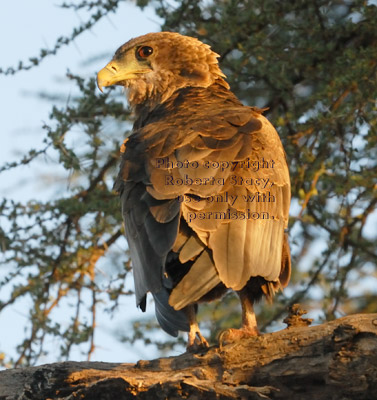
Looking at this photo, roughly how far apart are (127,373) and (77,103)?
2.86m

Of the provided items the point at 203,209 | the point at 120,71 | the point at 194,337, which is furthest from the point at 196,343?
the point at 120,71

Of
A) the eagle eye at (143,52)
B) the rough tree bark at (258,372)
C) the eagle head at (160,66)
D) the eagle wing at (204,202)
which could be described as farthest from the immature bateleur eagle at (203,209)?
the eagle eye at (143,52)

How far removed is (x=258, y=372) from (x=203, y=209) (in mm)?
909

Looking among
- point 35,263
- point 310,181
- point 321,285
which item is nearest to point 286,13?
point 310,181

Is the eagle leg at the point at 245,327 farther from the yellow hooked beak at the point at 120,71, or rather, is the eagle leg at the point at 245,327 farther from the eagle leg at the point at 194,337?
the yellow hooked beak at the point at 120,71

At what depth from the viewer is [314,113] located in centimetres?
641

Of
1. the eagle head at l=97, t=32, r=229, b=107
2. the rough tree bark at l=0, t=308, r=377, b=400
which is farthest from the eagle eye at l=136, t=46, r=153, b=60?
the rough tree bark at l=0, t=308, r=377, b=400

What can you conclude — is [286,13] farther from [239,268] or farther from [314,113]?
[239,268]

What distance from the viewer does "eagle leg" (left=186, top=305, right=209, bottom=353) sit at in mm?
4516

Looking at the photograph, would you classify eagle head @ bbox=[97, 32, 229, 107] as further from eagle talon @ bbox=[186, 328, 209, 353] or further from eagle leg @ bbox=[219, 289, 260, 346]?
eagle talon @ bbox=[186, 328, 209, 353]

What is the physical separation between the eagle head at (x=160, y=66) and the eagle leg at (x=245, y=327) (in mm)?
1871

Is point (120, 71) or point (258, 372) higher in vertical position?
point (120, 71)

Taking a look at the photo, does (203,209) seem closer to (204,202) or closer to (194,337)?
(204,202)

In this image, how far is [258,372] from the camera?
161 inches
